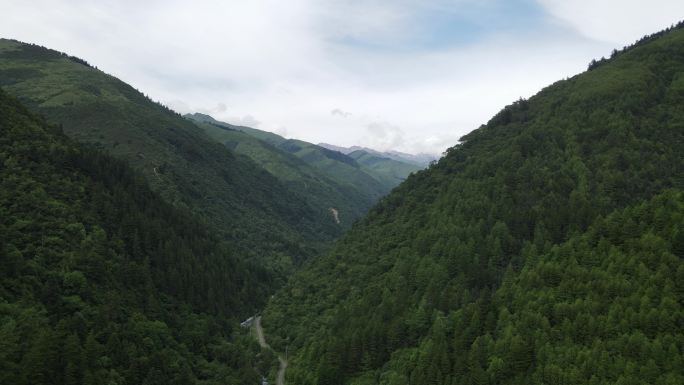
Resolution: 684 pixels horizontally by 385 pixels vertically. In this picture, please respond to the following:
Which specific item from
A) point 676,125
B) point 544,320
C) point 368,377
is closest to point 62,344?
point 368,377

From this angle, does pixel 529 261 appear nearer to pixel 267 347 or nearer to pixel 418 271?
pixel 418 271

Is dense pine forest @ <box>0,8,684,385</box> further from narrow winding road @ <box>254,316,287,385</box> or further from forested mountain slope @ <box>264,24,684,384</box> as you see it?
narrow winding road @ <box>254,316,287,385</box>

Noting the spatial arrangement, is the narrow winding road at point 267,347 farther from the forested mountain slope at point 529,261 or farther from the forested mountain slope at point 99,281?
the forested mountain slope at point 99,281

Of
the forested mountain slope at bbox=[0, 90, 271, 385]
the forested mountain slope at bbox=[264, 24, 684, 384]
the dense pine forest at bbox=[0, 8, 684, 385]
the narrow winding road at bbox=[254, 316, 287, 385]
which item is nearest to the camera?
the forested mountain slope at bbox=[264, 24, 684, 384]

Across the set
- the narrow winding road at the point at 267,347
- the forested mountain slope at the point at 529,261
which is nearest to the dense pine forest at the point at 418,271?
the forested mountain slope at the point at 529,261

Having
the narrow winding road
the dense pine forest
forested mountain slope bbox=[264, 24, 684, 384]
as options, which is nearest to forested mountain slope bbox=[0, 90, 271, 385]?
the dense pine forest

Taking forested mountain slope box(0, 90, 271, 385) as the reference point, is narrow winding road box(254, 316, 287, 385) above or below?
below
